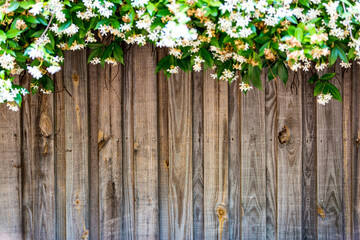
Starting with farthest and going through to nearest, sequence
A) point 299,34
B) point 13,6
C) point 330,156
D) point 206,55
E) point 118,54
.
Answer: point 330,156 < point 118,54 < point 206,55 < point 13,6 < point 299,34

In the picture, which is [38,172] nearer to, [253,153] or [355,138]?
[253,153]

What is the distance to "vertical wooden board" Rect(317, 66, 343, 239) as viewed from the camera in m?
2.35

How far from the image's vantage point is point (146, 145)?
238 cm

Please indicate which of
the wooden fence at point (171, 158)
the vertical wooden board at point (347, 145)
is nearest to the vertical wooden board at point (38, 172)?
the wooden fence at point (171, 158)

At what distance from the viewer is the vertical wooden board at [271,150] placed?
2373mm

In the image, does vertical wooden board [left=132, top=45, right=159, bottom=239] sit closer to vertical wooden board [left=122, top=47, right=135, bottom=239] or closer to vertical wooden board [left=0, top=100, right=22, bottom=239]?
vertical wooden board [left=122, top=47, right=135, bottom=239]

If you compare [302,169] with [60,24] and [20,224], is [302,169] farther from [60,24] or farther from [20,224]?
[20,224]

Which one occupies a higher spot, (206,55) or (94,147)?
(206,55)

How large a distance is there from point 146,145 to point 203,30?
822mm

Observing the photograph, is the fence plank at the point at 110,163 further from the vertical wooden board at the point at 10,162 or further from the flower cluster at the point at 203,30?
the vertical wooden board at the point at 10,162

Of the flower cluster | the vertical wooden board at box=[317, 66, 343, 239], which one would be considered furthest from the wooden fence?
the flower cluster

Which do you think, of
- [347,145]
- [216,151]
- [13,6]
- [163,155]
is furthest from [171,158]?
[13,6]

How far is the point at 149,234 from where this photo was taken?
2.38m

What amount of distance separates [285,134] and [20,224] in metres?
1.80
